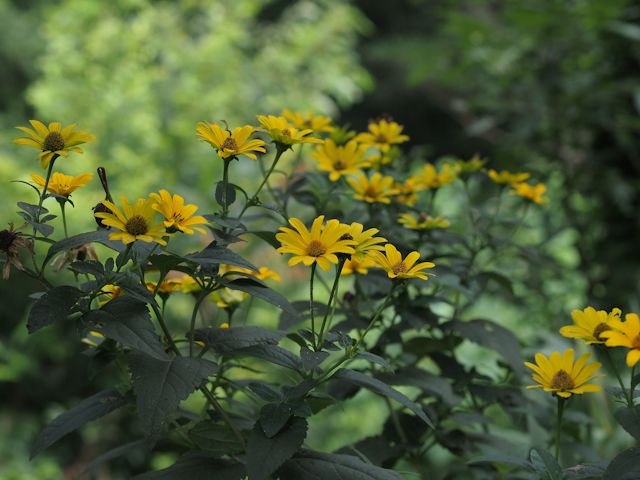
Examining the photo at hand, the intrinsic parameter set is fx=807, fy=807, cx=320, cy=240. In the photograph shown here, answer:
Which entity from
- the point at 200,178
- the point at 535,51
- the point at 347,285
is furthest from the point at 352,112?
the point at 535,51

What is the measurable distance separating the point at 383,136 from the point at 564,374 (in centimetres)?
33

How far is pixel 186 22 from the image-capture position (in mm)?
3361

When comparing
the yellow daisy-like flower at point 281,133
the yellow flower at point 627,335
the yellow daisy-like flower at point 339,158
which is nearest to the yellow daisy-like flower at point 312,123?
the yellow daisy-like flower at point 339,158

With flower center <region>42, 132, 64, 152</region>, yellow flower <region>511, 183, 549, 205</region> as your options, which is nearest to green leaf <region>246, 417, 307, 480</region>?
flower center <region>42, 132, 64, 152</region>

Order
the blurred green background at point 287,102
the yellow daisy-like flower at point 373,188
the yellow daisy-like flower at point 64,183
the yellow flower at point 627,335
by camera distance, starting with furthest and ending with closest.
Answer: the blurred green background at point 287,102 < the yellow daisy-like flower at point 373,188 < the yellow daisy-like flower at point 64,183 < the yellow flower at point 627,335

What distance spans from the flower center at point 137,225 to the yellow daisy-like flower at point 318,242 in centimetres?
9

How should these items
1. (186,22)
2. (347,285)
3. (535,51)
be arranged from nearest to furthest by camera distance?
(535,51) < (347,285) < (186,22)

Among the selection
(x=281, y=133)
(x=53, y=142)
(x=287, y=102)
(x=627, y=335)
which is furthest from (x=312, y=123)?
(x=287, y=102)

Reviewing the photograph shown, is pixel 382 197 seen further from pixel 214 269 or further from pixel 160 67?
pixel 160 67

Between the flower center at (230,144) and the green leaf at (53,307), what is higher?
the flower center at (230,144)

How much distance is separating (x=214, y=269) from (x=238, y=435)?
128mm

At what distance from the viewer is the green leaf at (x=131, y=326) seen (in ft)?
1.70

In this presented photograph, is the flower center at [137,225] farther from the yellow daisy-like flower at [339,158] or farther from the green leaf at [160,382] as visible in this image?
the yellow daisy-like flower at [339,158]

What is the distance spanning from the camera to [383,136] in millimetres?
808
